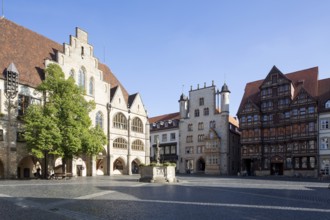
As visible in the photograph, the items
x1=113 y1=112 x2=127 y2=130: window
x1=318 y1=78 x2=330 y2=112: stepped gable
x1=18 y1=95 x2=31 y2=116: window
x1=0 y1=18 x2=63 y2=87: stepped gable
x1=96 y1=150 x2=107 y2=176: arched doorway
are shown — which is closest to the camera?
x1=18 y1=95 x2=31 y2=116: window

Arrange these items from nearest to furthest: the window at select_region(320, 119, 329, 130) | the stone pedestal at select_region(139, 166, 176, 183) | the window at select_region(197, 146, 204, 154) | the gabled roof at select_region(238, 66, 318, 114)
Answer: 1. the stone pedestal at select_region(139, 166, 176, 183)
2. the window at select_region(320, 119, 329, 130)
3. the gabled roof at select_region(238, 66, 318, 114)
4. the window at select_region(197, 146, 204, 154)

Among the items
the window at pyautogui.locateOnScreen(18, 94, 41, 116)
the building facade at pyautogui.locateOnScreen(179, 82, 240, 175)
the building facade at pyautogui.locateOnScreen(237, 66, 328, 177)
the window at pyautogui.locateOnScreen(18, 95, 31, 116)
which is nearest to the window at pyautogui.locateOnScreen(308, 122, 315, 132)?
the building facade at pyautogui.locateOnScreen(237, 66, 328, 177)

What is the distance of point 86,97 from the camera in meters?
47.8

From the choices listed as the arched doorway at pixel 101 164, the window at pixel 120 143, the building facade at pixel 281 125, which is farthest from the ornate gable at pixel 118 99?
the building facade at pixel 281 125

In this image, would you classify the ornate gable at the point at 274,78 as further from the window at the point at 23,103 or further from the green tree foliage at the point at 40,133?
the window at the point at 23,103

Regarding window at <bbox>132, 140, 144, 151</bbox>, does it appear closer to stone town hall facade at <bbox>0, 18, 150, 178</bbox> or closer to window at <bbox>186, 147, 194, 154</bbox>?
stone town hall facade at <bbox>0, 18, 150, 178</bbox>

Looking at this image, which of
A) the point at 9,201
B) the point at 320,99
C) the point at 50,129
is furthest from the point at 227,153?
the point at 9,201

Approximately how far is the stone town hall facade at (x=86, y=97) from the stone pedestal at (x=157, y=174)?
1267 cm

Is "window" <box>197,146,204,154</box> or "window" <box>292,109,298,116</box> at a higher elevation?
"window" <box>292,109,298,116</box>

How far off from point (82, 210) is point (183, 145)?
60165 millimetres

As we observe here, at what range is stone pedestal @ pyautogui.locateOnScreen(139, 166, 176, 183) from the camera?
101 feet

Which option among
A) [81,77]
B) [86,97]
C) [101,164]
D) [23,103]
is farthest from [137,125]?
[23,103]

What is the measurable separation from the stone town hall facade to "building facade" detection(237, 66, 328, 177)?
751 inches

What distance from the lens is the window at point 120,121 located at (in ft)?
174
